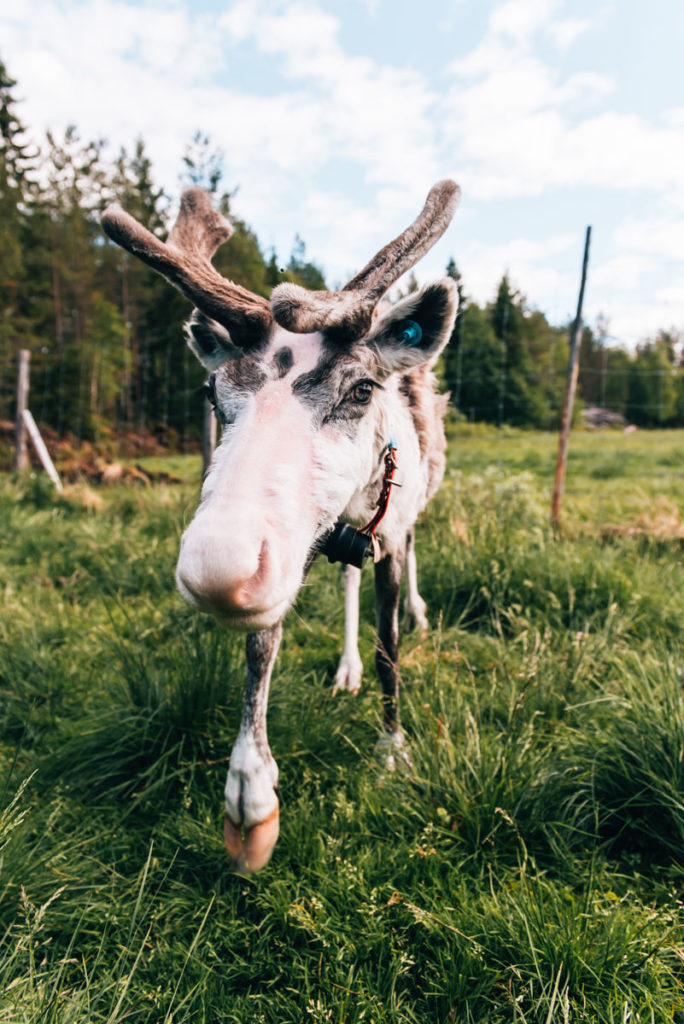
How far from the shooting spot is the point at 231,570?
112cm

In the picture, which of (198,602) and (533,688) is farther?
(533,688)

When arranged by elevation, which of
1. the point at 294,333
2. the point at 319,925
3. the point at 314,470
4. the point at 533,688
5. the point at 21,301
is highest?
the point at 21,301

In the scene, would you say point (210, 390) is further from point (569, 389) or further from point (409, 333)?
point (569, 389)

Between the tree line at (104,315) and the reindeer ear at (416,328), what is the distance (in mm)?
15630

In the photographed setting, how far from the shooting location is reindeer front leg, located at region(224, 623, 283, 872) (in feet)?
6.03

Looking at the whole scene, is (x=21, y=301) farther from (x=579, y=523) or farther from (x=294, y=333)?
(x=294, y=333)

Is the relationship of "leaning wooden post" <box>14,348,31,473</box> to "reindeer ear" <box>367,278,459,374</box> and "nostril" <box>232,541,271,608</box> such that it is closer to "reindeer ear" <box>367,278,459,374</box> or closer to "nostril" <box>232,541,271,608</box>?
"reindeer ear" <box>367,278,459,374</box>

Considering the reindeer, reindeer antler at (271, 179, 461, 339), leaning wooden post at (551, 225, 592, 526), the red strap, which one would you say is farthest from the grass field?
leaning wooden post at (551, 225, 592, 526)

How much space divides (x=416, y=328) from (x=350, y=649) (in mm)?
1835

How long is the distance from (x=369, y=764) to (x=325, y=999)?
803mm

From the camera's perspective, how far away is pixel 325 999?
142 centimetres

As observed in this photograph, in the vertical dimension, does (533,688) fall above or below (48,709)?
above

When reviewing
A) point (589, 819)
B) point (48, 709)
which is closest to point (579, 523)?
point (589, 819)

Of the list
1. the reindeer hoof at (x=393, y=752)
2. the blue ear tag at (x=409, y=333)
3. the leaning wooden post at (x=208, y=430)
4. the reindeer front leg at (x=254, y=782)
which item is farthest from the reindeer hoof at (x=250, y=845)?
the leaning wooden post at (x=208, y=430)
